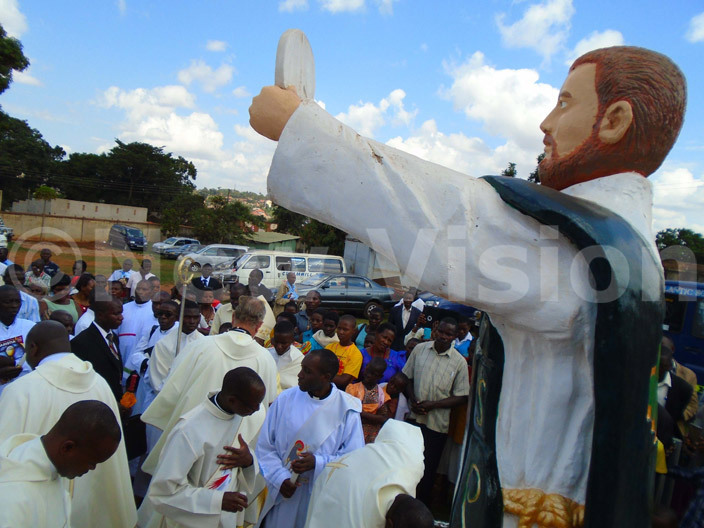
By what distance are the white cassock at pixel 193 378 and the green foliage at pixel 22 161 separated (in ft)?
136

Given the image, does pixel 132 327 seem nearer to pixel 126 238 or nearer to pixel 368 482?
pixel 368 482

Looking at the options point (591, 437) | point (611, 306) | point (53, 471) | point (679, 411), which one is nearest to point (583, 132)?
point (611, 306)

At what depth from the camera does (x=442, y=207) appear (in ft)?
3.54

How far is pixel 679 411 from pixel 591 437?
407 centimetres

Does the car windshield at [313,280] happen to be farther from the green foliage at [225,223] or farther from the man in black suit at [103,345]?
the green foliage at [225,223]

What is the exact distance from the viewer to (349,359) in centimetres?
534

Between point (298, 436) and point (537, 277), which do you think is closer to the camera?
point (537, 277)

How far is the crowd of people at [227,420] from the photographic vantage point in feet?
7.35

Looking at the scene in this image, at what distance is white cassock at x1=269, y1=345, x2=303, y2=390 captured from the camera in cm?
472

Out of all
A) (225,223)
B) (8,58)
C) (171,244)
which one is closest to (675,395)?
(8,58)

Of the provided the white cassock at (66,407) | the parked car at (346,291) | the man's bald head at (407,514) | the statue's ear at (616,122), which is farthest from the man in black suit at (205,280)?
the statue's ear at (616,122)

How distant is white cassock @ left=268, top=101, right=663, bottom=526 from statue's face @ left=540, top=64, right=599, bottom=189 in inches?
13.7

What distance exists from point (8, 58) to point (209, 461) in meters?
21.8

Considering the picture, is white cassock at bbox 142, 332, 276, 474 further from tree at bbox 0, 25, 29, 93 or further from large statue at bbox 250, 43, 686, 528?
tree at bbox 0, 25, 29, 93
